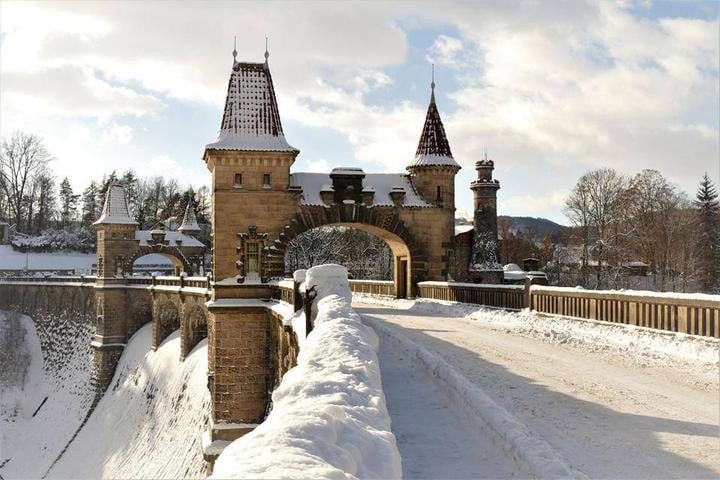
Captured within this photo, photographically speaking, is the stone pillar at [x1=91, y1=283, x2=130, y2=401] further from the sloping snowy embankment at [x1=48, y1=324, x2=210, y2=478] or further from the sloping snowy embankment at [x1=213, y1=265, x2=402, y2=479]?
the sloping snowy embankment at [x1=213, y1=265, x2=402, y2=479]

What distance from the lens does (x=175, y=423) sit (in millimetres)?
28188

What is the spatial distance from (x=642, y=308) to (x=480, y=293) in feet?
24.3

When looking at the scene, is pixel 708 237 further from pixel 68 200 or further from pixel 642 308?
pixel 68 200

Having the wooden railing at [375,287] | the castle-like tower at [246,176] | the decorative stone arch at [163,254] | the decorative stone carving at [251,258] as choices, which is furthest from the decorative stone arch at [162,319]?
the decorative stone carving at [251,258]

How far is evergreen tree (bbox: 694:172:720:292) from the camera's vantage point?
40.3m

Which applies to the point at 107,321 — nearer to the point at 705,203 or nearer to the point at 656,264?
the point at 656,264

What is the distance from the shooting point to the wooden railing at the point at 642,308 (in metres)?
9.55

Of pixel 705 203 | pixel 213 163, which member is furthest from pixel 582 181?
pixel 213 163

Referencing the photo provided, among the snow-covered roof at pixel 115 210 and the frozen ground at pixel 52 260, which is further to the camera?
the frozen ground at pixel 52 260

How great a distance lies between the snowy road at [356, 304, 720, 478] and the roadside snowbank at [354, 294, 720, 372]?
0.09 m

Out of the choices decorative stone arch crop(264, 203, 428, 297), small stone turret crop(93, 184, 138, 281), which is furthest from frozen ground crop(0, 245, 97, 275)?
decorative stone arch crop(264, 203, 428, 297)

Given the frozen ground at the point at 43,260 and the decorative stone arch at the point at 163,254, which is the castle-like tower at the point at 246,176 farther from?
the frozen ground at the point at 43,260

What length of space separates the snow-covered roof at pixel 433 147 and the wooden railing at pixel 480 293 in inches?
203

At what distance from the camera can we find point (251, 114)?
23.3m
